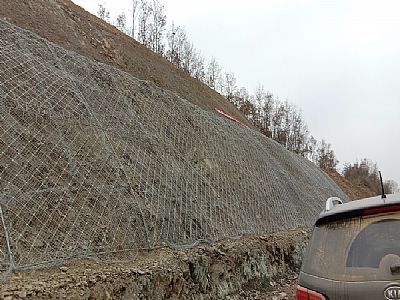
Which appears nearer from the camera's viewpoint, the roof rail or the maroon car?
the maroon car

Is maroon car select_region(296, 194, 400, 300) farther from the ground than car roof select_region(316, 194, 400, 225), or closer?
closer

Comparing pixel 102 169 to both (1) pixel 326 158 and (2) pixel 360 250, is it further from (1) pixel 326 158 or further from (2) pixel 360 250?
(1) pixel 326 158

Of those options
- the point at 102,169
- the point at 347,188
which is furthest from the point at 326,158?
the point at 102,169

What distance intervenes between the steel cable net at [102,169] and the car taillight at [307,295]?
351cm

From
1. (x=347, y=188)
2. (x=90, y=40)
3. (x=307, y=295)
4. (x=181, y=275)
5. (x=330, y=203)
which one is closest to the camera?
(x=307, y=295)

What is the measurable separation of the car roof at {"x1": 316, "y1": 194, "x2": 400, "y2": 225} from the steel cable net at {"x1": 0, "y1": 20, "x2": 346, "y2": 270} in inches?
147

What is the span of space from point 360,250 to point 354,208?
0.32 m

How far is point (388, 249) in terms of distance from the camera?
293cm

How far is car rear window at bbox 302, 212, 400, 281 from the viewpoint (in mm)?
2891

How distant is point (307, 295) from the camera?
10.1ft

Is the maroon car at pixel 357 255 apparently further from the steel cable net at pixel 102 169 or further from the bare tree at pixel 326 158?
the bare tree at pixel 326 158

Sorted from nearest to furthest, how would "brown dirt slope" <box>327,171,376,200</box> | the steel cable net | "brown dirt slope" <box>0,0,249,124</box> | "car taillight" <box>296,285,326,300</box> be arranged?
"car taillight" <box>296,285,326,300</box> → the steel cable net → "brown dirt slope" <box>0,0,249,124</box> → "brown dirt slope" <box>327,171,376,200</box>

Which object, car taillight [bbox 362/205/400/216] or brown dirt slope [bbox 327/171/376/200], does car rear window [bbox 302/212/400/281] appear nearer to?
car taillight [bbox 362/205/400/216]

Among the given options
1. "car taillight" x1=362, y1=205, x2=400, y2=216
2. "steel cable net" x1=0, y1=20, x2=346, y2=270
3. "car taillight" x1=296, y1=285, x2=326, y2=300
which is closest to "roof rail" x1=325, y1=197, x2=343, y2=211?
"car taillight" x1=362, y1=205, x2=400, y2=216
